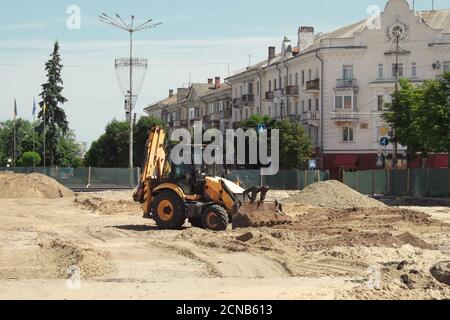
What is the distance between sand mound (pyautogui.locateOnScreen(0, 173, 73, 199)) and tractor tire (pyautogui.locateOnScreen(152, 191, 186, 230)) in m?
27.7

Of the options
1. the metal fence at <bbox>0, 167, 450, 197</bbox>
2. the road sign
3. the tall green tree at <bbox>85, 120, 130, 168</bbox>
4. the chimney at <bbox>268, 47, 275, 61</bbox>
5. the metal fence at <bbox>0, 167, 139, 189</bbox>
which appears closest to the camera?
the metal fence at <bbox>0, 167, 450, 197</bbox>

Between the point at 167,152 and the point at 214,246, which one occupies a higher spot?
the point at 167,152

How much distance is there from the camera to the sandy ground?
1278 centimetres

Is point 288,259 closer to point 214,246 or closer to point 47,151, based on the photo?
point 214,246

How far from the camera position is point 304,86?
81.8m

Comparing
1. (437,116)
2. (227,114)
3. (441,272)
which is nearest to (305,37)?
(227,114)

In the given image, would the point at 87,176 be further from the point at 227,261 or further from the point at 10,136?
the point at 10,136

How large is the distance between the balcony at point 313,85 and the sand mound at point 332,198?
39032 mm

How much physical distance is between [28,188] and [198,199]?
29951 mm

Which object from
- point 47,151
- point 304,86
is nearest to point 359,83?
point 304,86

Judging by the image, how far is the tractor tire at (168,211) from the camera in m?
25.7

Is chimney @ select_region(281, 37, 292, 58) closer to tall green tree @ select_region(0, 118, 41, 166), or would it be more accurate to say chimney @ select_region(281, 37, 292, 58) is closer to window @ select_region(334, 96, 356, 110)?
window @ select_region(334, 96, 356, 110)

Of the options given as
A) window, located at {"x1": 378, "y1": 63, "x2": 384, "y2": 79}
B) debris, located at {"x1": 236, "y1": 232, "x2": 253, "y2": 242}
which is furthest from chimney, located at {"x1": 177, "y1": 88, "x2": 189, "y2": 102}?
debris, located at {"x1": 236, "y1": 232, "x2": 253, "y2": 242}
